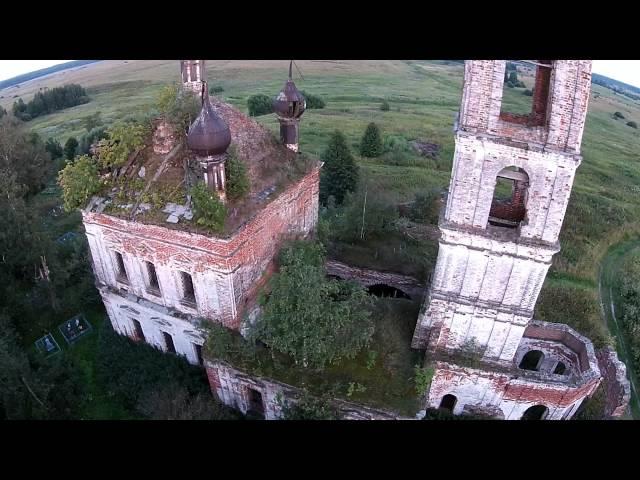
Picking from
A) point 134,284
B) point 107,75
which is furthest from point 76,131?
point 134,284

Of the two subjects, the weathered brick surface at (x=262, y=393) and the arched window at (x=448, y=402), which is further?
the arched window at (x=448, y=402)

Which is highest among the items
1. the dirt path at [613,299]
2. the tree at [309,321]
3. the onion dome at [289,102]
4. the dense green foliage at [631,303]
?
the onion dome at [289,102]

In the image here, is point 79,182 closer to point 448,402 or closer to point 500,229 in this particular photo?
point 500,229


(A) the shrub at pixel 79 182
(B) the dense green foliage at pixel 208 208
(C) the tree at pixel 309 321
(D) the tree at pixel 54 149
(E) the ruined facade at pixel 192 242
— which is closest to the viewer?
(B) the dense green foliage at pixel 208 208

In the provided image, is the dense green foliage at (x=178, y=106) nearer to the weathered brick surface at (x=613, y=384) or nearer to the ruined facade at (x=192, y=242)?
the ruined facade at (x=192, y=242)

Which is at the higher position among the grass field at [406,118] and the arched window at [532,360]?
the arched window at [532,360]

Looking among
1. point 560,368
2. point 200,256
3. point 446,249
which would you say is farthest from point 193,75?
point 560,368

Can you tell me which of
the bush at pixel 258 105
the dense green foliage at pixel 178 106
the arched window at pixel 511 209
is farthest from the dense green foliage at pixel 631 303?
the bush at pixel 258 105
